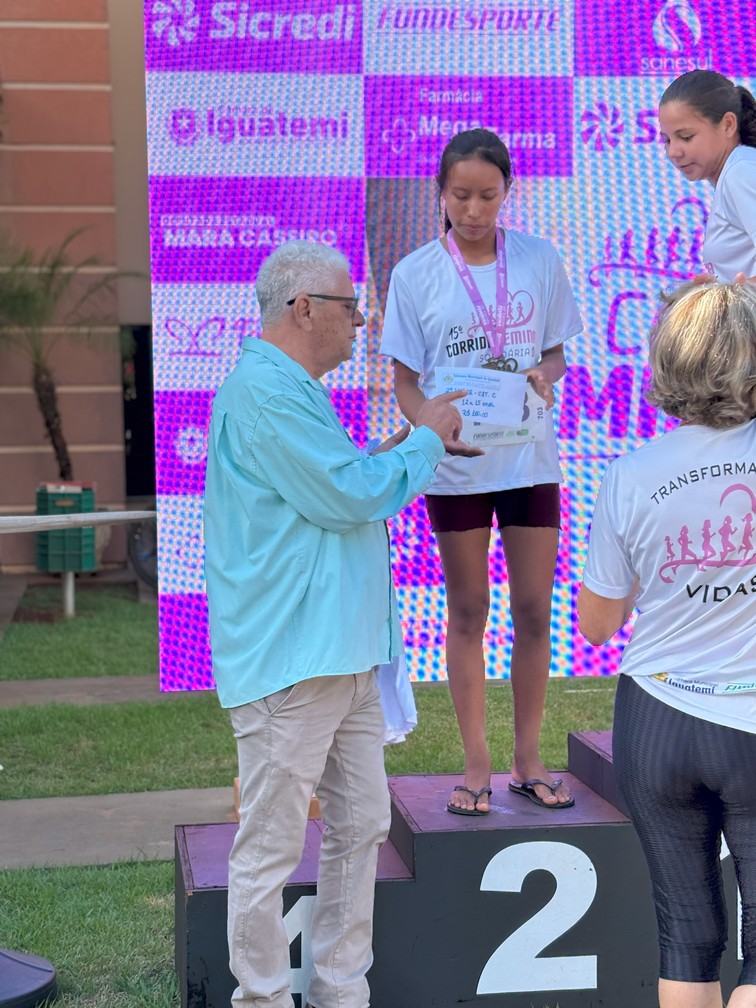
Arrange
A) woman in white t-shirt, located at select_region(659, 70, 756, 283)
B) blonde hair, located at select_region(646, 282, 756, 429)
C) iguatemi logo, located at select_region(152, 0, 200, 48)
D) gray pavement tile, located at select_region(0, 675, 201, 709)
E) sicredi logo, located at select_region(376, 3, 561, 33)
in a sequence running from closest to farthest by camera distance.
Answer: blonde hair, located at select_region(646, 282, 756, 429), woman in white t-shirt, located at select_region(659, 70, 756, 283), iguatemi logo, located at select_region(152, 0, 200, 48), sicredi logo, located at select_region(376, 3, 561, 33), gray pavement tile, located at select_region(0, 675, 201, 709)

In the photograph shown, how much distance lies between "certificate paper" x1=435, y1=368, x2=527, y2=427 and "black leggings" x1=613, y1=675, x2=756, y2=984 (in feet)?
3.58

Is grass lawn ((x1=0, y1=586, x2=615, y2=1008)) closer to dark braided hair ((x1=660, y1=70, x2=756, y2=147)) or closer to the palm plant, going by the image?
the palm plant

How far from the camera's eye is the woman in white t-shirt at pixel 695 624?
2264 millimetres

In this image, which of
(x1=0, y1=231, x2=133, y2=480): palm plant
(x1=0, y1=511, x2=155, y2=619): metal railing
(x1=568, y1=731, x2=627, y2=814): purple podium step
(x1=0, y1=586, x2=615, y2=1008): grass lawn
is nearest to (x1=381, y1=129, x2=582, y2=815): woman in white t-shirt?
(x1=568, y1=731, x2=627, y2=814): purple podium step

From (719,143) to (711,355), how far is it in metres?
1.08

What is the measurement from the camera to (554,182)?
Answer: 21.2ft

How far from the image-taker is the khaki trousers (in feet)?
8.94

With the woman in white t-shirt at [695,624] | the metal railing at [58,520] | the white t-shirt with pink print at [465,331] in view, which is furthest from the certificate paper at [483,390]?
the metal railing at [58,520]

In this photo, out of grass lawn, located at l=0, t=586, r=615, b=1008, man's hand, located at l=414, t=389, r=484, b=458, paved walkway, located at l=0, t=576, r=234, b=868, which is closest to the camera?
man's hand, located at l=414, t=389, r=484, b=458

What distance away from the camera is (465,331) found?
11.2 ft

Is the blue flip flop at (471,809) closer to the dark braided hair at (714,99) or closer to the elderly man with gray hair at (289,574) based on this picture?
the elderly man with gray hair at (289,574)

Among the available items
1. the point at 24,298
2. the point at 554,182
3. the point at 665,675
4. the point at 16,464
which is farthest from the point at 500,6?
the point at 16,464

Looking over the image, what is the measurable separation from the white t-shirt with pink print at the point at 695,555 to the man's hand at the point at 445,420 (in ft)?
1.98

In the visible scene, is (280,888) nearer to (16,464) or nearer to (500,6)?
(500,6)
